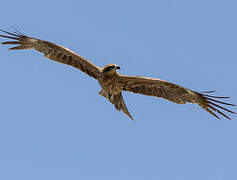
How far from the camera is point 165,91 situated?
10.8m

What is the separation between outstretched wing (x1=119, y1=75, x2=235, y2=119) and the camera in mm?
10196

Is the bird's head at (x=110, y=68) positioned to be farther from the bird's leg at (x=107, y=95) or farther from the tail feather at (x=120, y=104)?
the tail feather at (x=120, y=104)

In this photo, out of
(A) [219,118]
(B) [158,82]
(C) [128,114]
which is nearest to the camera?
(A) [219,118]

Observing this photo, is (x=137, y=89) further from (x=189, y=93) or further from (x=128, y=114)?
(x=189, y=93)

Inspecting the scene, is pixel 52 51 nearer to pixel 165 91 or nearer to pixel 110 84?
pixel 110 84

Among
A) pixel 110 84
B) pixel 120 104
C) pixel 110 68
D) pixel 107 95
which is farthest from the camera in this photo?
pixel 120 104

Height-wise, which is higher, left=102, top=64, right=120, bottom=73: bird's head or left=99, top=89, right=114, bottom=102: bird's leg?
left=102, top=64, right=120, bottom=73: bird's head

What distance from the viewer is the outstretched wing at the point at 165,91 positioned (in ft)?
33.5

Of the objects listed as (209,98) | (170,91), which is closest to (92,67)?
(170,91)

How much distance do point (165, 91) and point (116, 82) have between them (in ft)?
4.55

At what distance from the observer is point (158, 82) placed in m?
10.4

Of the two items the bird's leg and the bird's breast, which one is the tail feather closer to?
the bird's leg

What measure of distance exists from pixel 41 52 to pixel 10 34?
98 cm

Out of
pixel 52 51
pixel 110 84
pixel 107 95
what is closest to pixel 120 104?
pixel 107 95
